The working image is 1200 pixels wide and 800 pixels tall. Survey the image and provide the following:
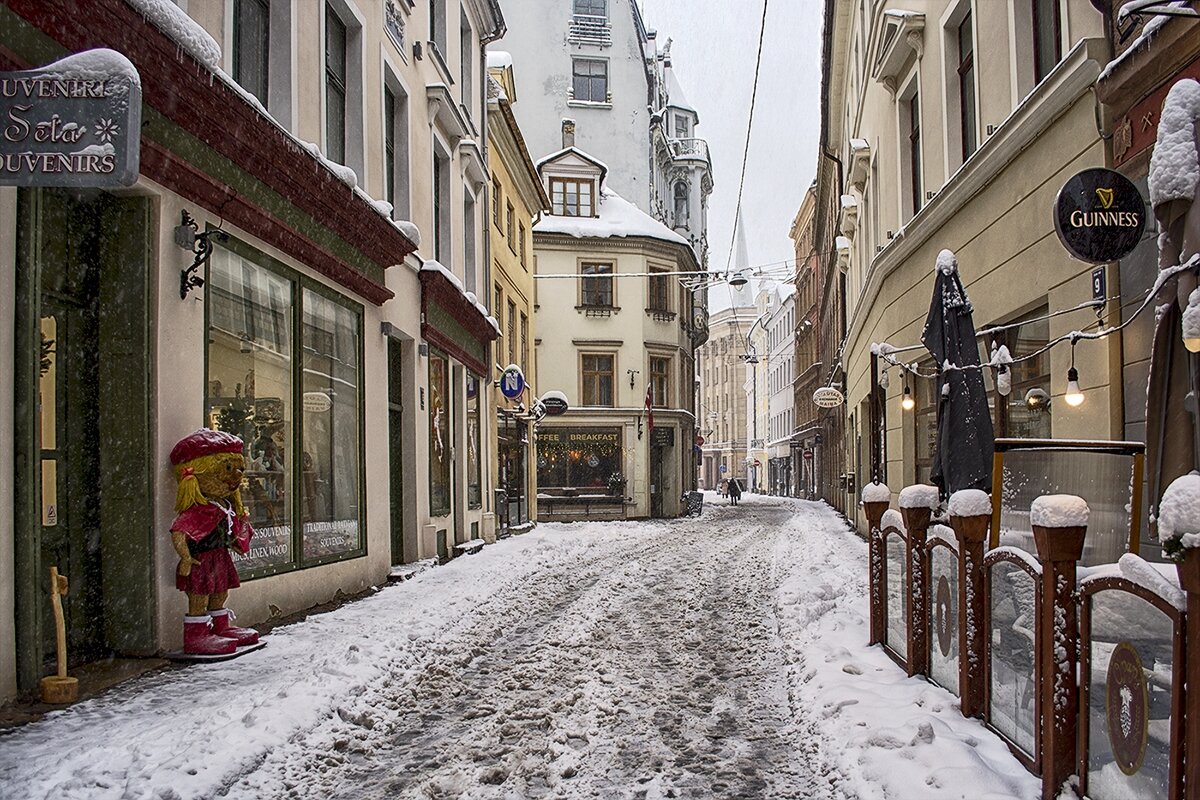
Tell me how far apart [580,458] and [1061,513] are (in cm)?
3041

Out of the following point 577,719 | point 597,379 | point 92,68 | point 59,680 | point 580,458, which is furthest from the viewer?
point 597,379

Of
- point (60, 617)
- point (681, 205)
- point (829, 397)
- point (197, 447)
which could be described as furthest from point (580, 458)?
point (60, 617)

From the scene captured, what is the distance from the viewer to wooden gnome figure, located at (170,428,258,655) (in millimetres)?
6688

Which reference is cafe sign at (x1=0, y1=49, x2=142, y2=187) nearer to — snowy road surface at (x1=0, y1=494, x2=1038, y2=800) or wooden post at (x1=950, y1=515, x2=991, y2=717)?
snowy road surface at (x1=0, y1=494, x2=1038, y2=800)

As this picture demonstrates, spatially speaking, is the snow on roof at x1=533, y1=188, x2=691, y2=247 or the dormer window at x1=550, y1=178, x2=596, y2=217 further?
the dormer window at x1=550, y1=178, x2=596, y2=217

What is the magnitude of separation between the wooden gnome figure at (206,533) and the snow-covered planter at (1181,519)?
5.86 m

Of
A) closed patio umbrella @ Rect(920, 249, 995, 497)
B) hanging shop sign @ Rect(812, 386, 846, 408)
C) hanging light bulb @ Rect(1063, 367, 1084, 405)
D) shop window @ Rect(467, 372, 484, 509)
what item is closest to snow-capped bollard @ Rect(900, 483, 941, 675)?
closed patio umbrella @ Rect(920, 249, 995, 497)

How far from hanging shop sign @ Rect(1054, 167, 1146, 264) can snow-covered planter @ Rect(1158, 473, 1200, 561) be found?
13.3 ft

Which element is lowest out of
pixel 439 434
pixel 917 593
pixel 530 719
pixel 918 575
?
pixel 530 719

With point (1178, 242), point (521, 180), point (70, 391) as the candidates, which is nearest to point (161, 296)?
point (70, 391)

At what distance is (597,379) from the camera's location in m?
34.8

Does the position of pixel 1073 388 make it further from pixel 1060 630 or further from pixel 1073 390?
pixel 1060 630

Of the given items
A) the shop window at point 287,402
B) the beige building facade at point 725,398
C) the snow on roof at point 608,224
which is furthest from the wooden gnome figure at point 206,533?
the beige building facade at point 725,398

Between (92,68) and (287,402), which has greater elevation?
(92,68)
